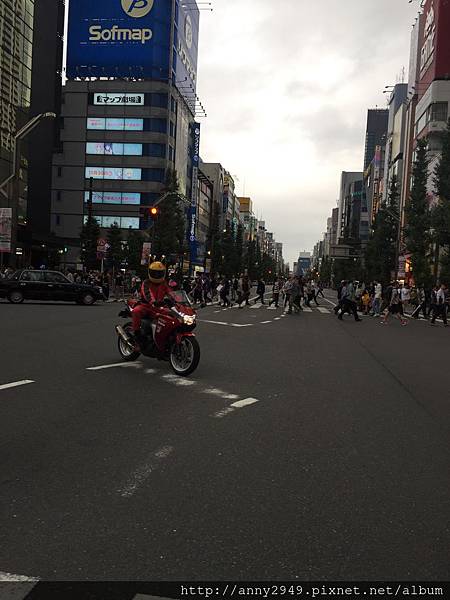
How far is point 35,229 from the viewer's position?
74688 mm

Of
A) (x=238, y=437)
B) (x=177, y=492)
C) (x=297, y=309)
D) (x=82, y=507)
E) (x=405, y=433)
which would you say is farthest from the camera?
(x=297, y=309)

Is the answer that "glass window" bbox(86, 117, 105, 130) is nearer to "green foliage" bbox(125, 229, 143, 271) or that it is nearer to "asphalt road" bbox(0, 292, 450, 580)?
"green foliage" bbox(125, 229, 143, 271)

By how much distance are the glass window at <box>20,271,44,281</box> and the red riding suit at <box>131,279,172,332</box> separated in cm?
1682

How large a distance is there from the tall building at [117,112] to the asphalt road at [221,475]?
67.8 m

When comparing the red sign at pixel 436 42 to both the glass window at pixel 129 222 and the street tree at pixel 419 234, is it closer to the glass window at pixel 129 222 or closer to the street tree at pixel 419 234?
the street tree at pixel 419 234

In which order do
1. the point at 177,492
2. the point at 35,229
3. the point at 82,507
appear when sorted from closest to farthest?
the point at 82,507, the point at 177,492, the point at 35,229

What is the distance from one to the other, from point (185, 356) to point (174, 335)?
0.37m

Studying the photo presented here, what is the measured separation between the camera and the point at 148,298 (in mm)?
8805

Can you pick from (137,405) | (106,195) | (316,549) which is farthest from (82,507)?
(106,195)

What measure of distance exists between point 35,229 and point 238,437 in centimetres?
7497

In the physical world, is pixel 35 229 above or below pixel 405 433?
above

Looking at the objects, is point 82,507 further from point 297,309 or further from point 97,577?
point 297,309

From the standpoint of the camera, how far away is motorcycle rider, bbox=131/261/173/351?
876 cm

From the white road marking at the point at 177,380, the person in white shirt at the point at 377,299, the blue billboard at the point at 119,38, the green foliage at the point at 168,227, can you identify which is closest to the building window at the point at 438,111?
the green foliage at the point at 168,227
